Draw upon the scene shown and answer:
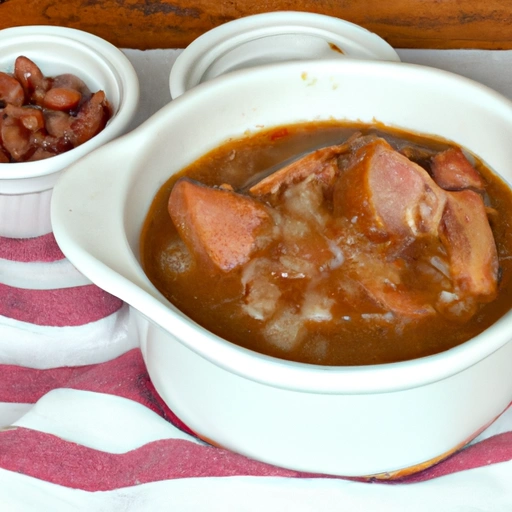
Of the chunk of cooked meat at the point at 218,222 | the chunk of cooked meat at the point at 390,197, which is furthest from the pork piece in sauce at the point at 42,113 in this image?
the chunk of cooked meat at the point at 390,197

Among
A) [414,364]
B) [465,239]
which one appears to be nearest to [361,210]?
[465,239]

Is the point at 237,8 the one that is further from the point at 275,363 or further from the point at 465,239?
the point at 275,363

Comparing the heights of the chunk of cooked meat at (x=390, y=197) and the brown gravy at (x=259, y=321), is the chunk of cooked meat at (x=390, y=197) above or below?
above

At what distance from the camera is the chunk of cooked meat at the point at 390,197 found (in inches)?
43.0

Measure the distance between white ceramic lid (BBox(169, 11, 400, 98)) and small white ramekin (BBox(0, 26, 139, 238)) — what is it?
7.0 inches

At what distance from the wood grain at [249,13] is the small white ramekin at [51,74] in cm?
25

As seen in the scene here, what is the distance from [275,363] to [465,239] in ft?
1.31

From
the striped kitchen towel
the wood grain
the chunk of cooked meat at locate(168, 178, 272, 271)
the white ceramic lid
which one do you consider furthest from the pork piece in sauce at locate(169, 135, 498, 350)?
the wood grain

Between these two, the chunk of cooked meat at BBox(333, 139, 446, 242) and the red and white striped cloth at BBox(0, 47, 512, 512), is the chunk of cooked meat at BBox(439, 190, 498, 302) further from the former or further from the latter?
the red and white striped cloth at BBox(0, 47, 512, 512)

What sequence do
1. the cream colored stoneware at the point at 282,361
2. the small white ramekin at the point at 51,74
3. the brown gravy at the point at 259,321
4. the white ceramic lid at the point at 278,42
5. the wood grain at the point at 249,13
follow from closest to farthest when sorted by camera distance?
the cream colored stoneware at the point at 282,361
the brown gravy at the point at 259,321
the small white ramekin at the point at 51,74
the white ceramic lid at the point at 278,42
the wood grain at the point at 249,13

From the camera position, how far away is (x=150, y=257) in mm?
1126

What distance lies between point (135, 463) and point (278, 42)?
0.97 meters

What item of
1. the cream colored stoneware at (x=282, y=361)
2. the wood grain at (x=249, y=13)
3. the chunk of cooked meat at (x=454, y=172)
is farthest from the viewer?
the wood grain at (x=249, y=13)

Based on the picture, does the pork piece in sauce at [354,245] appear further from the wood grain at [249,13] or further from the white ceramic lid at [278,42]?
the wood grain at [249,13]
